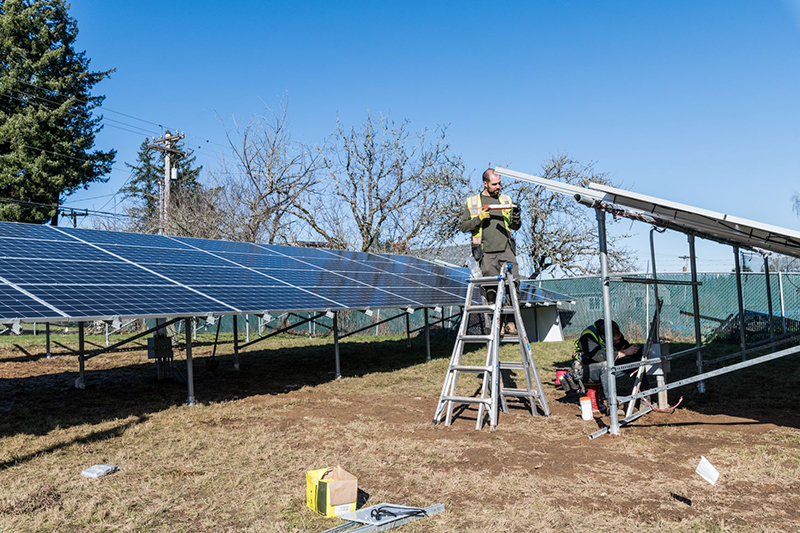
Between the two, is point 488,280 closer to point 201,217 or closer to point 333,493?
point 333,493

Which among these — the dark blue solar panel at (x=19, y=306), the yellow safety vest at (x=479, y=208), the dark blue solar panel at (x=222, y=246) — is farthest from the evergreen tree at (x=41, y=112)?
the yellow safety vest at (x=479, y=208)

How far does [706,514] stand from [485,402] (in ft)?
10.6

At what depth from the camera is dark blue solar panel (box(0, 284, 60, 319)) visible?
21.5ft

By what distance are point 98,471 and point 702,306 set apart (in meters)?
18.3

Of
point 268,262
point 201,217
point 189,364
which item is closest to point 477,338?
point 189,364

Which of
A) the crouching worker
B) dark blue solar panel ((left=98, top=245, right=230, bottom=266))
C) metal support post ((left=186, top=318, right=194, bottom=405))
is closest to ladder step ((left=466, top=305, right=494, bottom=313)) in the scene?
the crouching worker

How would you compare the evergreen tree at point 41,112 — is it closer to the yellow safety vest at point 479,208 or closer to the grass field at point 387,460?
the grass field at point 387,460

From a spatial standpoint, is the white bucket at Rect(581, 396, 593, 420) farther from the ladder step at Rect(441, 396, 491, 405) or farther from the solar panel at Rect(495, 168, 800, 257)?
the solar panel at Rect(495, 168, 800, 257)

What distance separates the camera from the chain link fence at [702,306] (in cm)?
1802

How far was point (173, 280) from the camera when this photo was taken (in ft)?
33.0

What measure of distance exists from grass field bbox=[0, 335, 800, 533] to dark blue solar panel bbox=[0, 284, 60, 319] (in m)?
1.55

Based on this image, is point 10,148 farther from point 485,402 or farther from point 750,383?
point 750,383

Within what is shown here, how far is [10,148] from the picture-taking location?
90.6 ft

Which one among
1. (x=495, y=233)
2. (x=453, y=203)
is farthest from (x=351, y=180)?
(x=495, y=233)
